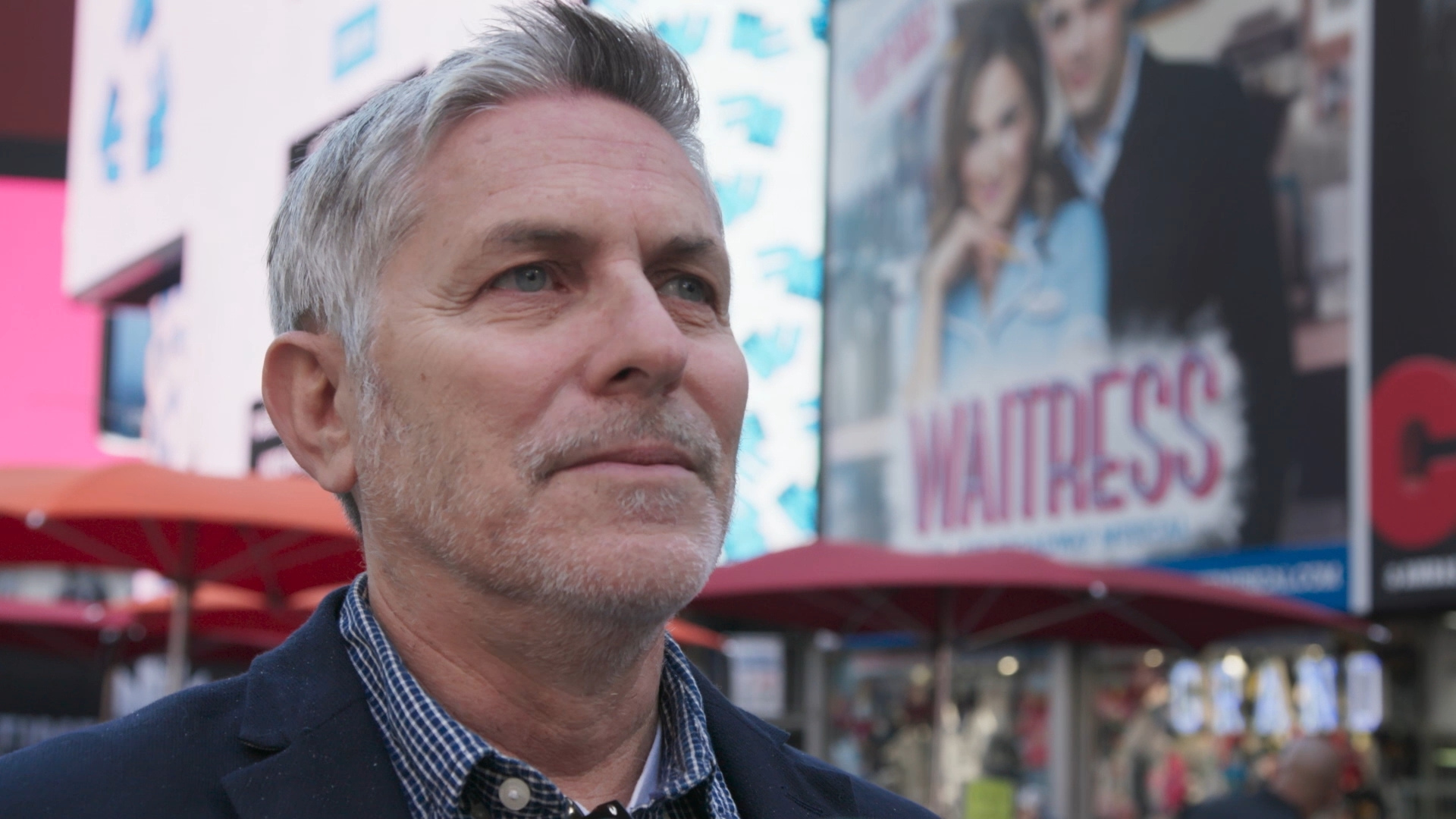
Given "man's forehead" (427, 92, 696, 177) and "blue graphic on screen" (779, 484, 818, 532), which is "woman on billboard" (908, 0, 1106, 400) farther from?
"man's forehead" (427, 92, 696, 177)

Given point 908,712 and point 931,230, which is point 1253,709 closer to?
point 908,712

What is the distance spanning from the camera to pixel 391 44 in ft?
41.7

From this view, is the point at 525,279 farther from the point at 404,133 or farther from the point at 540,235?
the point at 404,133

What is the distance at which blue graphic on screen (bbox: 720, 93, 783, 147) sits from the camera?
814 inches

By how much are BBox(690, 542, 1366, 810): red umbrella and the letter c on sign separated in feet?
4.21

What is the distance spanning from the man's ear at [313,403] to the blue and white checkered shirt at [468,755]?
153 mm

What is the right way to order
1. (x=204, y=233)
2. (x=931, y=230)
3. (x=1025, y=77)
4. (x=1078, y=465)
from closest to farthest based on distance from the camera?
(x=1078, y=465) → (x=1025, y=77) → (x=931, y=230) → (x=204, y=233)

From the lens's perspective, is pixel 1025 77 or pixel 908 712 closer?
pixel 1025 77

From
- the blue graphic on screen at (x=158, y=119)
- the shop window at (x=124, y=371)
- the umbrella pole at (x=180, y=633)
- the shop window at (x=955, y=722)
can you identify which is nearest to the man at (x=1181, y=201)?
the shop window at (x=955, y=722)

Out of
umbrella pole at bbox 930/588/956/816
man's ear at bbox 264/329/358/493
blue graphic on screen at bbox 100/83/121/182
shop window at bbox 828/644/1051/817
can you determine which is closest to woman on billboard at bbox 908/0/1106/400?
shop window at bbox 828/644/1051/817

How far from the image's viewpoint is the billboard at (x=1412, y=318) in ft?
35.2

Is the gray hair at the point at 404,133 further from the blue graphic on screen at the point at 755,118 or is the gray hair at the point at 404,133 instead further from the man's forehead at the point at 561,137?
the blue graphic on screen at the point at 755,118

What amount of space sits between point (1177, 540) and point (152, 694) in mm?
13561

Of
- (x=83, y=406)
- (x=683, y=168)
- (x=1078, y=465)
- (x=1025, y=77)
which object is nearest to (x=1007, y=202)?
(x=1025, y=77)
